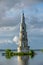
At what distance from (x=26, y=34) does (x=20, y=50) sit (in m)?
5.19

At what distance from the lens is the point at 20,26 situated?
93.4m

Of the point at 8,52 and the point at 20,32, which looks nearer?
the point at 8,52

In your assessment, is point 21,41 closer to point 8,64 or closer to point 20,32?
point 20,32

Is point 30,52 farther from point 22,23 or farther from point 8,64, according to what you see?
point 8,64

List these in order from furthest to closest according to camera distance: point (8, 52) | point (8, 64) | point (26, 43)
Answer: point (26, 43) → point (8, 52) → point (8, 64)

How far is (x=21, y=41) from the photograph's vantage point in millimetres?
91688

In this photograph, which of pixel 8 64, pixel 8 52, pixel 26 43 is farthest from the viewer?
pixel 26 43

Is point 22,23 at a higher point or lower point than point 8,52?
higher

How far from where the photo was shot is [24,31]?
92.6 m

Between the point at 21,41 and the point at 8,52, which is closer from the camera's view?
the point at 8,52

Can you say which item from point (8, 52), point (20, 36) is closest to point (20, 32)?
point (20, 36)

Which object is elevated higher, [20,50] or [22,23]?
[22,23]

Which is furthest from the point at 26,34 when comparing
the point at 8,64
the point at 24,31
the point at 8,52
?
the point at 8,64

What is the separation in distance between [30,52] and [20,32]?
5689 mm
